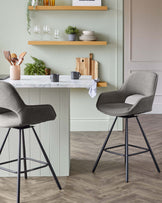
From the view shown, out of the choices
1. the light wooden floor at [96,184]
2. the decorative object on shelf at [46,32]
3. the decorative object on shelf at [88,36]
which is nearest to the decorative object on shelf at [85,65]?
the decorative object on shelf at [88,36]

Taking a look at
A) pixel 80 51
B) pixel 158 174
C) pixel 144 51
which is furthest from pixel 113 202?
pixel 144 51

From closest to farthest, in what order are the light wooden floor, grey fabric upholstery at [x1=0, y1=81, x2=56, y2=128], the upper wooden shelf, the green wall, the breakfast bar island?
1. grey fabric upholstery at [x1=0, y1=81, x2=56, y2=128]
2. the light wooden floor
3. the breakfast bar island
4. the upper wooden shelf
5. the green wall

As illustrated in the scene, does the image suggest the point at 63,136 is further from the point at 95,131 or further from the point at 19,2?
the point at 19,2

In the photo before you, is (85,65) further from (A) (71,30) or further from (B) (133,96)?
(B) (133,96)

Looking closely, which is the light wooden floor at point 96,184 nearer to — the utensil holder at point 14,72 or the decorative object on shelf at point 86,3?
the utensil holder at point 14,72

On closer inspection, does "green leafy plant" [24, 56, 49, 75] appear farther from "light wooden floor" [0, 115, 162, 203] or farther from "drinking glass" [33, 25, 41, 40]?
"light wooden floor" [0, 115, 162, 203]

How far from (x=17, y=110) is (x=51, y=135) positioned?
714 millimetres

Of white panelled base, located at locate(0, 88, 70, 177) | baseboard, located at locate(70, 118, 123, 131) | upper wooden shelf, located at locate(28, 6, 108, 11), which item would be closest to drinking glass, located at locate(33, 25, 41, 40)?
upper wooden shelf, located at locate(28, 6, 108, 11)

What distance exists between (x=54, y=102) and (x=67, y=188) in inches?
30.4

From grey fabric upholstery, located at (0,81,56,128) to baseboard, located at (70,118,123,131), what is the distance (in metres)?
2.37

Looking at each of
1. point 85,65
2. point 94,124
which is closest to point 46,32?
point 85,65

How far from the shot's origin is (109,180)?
338cm

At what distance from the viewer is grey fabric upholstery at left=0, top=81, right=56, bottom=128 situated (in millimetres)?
2723

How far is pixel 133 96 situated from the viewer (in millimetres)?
3875
